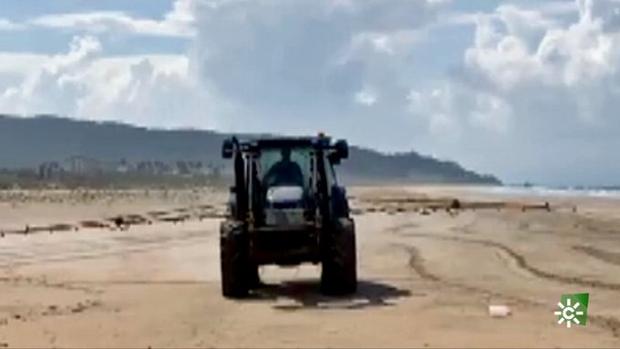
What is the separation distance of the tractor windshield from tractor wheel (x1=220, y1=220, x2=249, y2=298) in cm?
113

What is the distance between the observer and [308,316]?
58.9 feet

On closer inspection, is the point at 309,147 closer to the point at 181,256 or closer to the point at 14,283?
the point at 14,283

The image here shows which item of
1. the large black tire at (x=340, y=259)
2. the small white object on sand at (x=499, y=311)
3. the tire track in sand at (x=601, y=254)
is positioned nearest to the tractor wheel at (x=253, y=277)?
the large black tire at (x=340, y=259)

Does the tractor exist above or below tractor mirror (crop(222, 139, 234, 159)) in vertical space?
below

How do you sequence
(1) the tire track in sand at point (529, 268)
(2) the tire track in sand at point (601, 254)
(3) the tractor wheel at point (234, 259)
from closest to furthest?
1. (3) the tractor wheel at point (234, 259)
2. (1) the tire track in sand at point (529, 268)
3. (2) the tire track in sand at point (601, 254)

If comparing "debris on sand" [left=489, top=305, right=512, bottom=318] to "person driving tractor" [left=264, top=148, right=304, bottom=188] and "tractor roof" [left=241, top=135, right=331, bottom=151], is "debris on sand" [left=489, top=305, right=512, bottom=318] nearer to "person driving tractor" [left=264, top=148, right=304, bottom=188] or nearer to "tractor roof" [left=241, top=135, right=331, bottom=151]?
"tractor roof" [left=241, top=135, right=331, bottom=151]

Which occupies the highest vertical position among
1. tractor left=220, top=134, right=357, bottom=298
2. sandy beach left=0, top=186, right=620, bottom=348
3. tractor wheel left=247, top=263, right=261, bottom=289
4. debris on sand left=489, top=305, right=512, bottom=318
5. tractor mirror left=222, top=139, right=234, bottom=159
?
tractor mirror left=222, top=139, right=234, bottom=159

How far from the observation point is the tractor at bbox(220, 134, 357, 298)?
20.6 metres

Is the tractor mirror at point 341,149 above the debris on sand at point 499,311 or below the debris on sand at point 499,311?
above

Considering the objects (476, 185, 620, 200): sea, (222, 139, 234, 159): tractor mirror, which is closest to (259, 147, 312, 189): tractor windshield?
(222, 139, 234, 159): tractor mirror

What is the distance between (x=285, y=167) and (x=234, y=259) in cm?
194

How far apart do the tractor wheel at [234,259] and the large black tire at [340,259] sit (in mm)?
1291

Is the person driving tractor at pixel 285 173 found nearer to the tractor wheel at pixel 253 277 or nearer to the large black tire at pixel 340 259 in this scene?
the large black tire at pixel 340 259

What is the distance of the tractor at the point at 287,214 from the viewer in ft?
67.6
